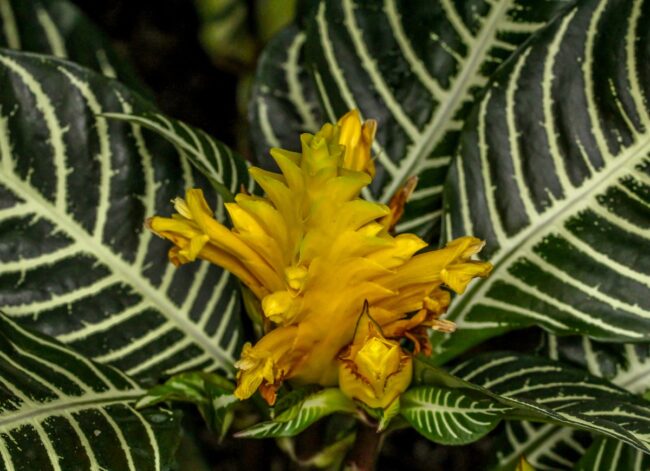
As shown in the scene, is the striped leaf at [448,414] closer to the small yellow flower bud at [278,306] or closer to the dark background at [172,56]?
the small yellow flower bud at [278,306]

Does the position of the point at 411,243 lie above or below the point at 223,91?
below

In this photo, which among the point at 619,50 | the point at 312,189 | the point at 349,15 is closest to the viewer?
the point at 312,189

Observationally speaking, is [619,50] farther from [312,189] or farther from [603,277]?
[312,189]

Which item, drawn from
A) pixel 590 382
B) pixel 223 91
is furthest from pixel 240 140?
pixel 590 382

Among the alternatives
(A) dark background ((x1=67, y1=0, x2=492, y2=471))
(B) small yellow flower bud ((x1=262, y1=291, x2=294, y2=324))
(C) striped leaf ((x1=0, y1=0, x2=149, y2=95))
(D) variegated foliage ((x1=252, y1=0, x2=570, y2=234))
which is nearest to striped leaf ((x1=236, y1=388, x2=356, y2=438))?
Answer: (B) small yellow flower bud ((x1=262, y1=291, x2=294, y2=324))

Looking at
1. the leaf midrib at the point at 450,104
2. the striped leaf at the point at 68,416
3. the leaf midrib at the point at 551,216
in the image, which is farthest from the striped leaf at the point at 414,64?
the striped leaf at the point at 68,416

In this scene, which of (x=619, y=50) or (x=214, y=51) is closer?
(x=619, y=50)
